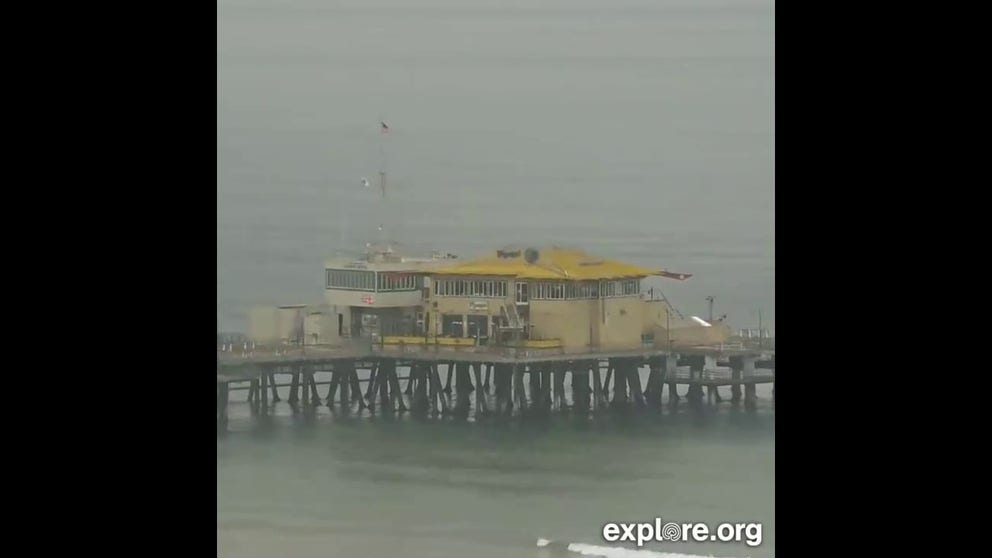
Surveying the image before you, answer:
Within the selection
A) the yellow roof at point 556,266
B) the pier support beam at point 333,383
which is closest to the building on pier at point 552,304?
the yellow roof at point 556,266

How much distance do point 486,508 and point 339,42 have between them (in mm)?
2634

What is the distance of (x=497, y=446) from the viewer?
10.9m

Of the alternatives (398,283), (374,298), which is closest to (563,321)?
(398,283)

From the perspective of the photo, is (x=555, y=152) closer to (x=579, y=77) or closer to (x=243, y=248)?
(x=579, y=77)

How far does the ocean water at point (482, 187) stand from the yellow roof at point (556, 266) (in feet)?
0.21

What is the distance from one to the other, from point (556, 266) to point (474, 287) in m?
0.46

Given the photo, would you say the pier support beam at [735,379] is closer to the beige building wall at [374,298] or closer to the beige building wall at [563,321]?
the beige building wall at [563,321]

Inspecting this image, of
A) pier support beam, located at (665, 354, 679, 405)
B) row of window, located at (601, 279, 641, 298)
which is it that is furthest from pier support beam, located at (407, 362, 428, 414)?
pier support beam, located at (665, 354, 679, 405)

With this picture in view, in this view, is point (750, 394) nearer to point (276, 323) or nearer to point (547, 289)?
point (547, 289)

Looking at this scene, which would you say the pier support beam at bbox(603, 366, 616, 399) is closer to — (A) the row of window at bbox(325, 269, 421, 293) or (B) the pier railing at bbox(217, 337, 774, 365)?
(B) the pier railing at bbox(217, 337, 774, 365)

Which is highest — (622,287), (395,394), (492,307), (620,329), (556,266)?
(556,266)

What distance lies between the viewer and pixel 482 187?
429 inches

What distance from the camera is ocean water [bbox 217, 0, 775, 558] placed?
10.8 m

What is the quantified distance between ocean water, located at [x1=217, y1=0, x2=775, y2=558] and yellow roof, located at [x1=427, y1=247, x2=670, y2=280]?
0.06 metres
